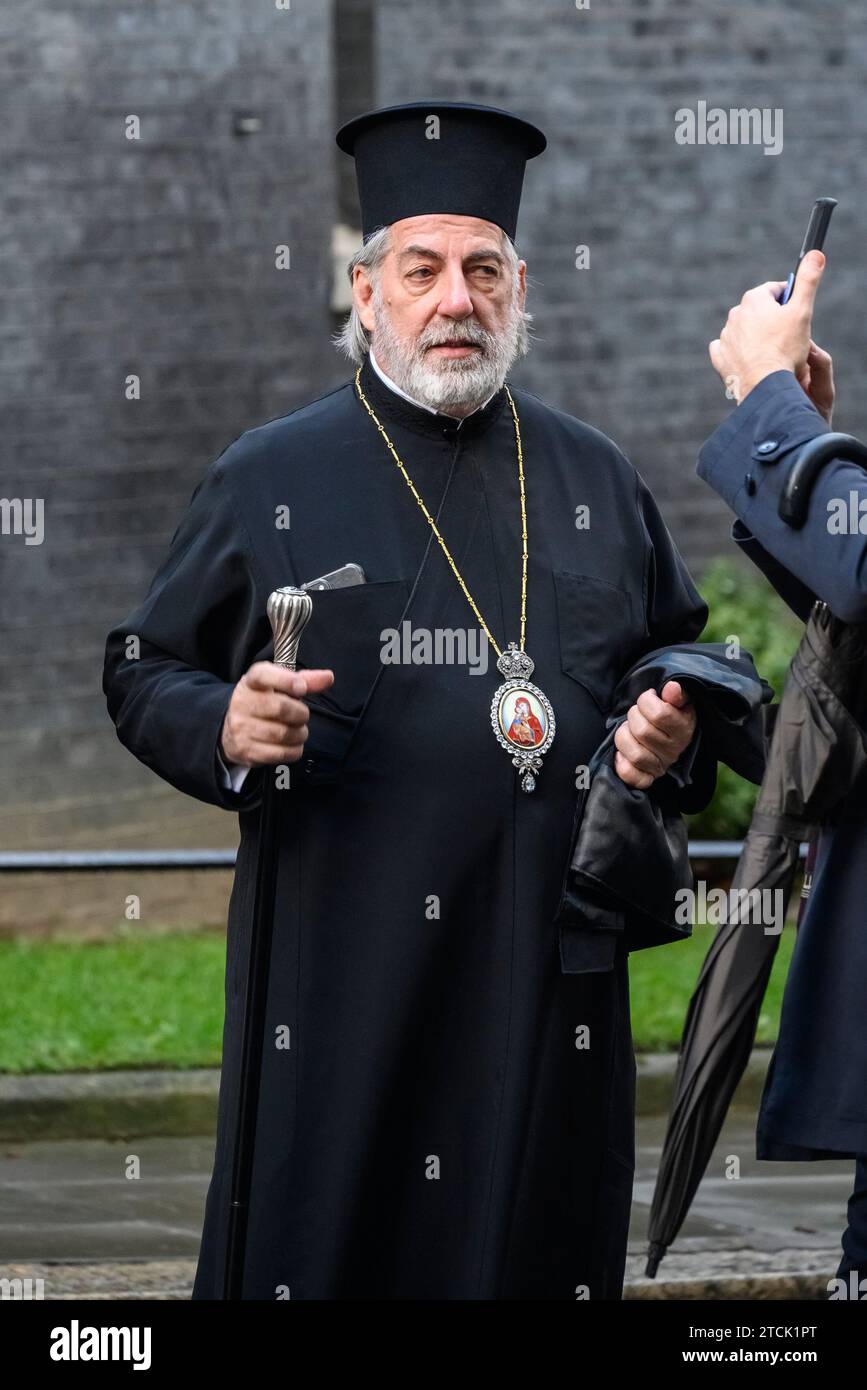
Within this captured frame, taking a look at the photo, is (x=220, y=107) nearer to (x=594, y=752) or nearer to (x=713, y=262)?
(x=713, y=262)

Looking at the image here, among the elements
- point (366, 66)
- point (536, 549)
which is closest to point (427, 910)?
point (536, 549)

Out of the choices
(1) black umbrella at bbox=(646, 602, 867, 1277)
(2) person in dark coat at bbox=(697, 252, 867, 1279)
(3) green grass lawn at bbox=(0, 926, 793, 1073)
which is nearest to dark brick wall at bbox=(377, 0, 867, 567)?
(3) green grass lawn at bbox=(0, 926, 793, 1073)

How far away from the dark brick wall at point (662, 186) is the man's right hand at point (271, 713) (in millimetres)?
8518

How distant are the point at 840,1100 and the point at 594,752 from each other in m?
0.78

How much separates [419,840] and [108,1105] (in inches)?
175

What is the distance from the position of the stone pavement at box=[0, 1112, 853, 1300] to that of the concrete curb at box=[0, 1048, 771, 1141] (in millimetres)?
45

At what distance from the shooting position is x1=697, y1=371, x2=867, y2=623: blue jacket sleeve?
366cm

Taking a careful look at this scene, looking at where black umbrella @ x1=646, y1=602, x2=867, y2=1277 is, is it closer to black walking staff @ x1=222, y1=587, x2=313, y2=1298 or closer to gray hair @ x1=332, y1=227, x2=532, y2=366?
black walking staff @ x1=222, y1=587, x2=313, y2=1298

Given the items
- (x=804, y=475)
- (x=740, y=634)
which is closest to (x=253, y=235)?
(x=740, y=634)

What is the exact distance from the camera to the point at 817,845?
13.1 feet

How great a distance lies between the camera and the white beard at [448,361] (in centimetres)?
426

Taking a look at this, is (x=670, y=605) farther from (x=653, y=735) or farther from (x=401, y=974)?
(x=401, y=974)

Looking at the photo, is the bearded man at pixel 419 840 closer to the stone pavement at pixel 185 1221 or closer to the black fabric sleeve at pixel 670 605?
the black fabric sleeve at pixel 670 605

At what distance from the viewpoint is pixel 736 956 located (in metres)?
3.89
